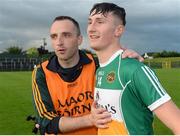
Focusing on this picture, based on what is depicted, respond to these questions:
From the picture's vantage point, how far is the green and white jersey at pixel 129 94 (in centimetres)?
351

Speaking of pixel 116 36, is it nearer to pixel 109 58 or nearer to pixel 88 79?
pixel 109 58

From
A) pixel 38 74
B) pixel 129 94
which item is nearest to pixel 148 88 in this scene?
pixel 129 94

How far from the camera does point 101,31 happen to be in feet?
12.5

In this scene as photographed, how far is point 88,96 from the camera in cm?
507

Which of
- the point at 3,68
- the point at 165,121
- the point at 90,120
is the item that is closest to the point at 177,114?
the point at 165,121

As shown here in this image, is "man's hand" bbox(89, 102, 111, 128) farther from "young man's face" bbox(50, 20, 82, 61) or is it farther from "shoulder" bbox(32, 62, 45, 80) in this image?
"shoulder" bbox(32, 62, 45, 80)

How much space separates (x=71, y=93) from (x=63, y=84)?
144 millimetres

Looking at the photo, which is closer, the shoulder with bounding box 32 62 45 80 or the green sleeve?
the green sleeve

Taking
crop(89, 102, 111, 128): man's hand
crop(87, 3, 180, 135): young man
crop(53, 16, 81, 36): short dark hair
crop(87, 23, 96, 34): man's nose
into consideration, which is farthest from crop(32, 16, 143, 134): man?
crop(87, 23, 96, 34): man's nose

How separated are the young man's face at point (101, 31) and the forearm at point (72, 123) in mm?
1008

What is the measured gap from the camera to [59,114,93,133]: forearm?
4586 mm

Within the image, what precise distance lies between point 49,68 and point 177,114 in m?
2.17

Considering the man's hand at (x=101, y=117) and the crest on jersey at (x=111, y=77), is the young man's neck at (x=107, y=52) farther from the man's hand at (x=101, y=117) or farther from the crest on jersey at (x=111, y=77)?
the man's hand at (x=101, y=117)

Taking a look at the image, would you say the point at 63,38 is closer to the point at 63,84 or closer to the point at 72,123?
the point at 63,84
